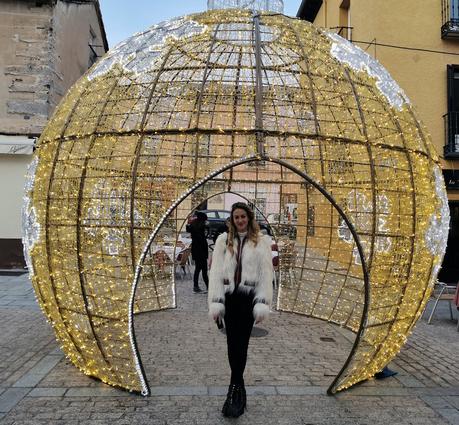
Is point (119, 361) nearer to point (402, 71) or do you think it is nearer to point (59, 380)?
point (59, 380)

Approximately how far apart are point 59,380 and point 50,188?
1879 millimetres

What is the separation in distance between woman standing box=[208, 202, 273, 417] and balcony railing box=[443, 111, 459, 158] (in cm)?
906

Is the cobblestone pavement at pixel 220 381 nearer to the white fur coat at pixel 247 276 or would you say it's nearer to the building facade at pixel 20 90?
the white fur coat at pixel 247 276

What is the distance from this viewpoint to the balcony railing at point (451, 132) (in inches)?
448

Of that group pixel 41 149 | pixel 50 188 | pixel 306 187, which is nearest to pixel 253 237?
pixel 50 188

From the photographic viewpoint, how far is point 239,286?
3902mm

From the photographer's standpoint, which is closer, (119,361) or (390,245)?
(119,361)

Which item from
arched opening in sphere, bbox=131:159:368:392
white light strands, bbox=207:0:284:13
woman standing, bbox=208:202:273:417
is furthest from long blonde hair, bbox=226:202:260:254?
arched opening in sphere, bbox=131:159:368:392

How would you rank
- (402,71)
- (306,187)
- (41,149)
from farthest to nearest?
(402,71) < (306,187) < (41,149)

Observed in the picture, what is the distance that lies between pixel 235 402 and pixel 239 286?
3.21 feet

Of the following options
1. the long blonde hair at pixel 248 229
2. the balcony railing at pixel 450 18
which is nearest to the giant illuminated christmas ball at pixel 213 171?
the long blonde hair at pixel 248 229

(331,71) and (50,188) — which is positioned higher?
(331,71)

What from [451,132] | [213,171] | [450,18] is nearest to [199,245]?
[213,171]

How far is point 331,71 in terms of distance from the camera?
4.51 metres
